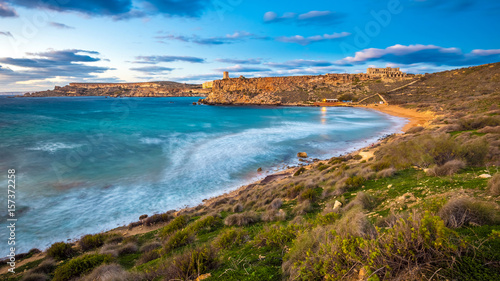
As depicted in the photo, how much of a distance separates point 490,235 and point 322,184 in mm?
7557

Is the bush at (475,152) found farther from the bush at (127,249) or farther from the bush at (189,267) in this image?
the bush at (127,249)

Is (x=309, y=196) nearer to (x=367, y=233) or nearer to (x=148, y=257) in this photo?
(x=367, y=233)

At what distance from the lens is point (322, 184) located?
10.1m

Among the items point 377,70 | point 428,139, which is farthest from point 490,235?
point 377,70

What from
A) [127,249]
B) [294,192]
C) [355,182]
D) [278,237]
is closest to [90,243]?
Answer: [127,249]

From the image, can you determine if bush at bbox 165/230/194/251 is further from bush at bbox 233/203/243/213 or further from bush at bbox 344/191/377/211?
bush at bbox 344/191/377/211

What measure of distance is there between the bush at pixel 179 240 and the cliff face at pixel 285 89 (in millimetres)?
92142

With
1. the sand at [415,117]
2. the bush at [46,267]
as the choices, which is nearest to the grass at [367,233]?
the bush at [46,267]

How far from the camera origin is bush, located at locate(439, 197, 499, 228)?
318 centimetres

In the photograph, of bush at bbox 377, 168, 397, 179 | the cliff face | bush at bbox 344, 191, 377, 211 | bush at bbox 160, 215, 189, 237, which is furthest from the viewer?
the cliff face

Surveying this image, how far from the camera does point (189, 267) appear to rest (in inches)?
145

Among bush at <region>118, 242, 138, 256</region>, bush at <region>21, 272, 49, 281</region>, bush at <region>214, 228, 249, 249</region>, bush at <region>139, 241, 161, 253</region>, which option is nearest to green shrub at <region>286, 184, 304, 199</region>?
bush at <region>214, 228, 249, 249</region>

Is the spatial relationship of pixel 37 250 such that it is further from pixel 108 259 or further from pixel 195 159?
pixel 195 159

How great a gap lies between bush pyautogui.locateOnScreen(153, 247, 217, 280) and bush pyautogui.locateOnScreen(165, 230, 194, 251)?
1.92 metres
